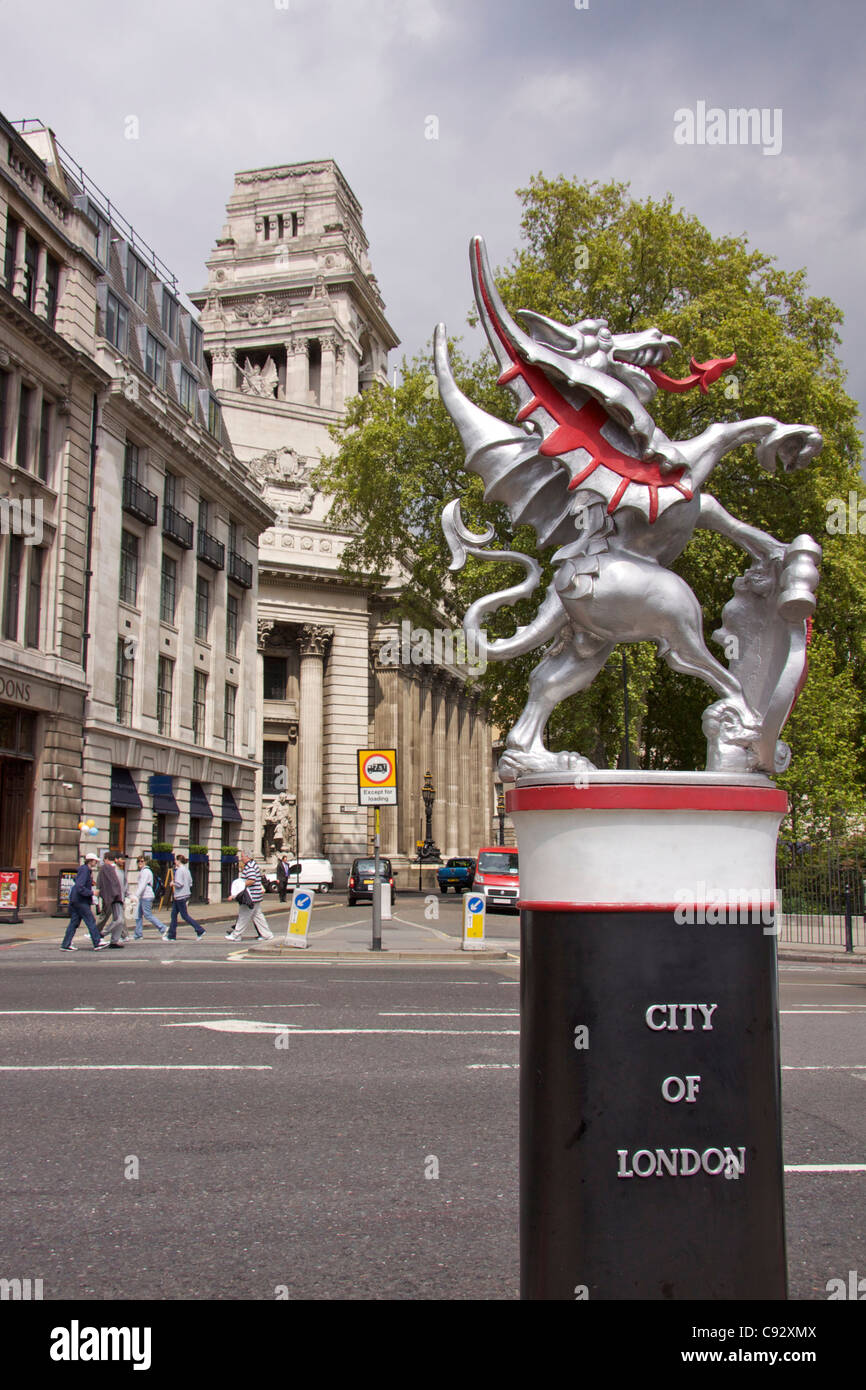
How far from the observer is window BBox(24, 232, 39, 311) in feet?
90.9

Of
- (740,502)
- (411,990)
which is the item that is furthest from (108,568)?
(411,990)

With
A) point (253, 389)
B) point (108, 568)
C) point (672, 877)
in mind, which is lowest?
point (672, 877)

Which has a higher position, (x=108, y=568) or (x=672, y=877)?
(x=108, y=568)

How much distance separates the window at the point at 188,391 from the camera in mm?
40781

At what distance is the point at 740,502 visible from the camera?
29172 millimetres

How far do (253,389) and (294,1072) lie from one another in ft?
239

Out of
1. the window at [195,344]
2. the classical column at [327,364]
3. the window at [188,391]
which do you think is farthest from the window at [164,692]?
the classical column at [327,364]

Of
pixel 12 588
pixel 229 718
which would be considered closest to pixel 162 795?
pixel 229 718

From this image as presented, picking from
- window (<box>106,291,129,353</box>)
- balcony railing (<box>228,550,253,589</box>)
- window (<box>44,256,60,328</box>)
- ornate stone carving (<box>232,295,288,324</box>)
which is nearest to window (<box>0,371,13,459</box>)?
window (<box>44,256,60,328</box>)

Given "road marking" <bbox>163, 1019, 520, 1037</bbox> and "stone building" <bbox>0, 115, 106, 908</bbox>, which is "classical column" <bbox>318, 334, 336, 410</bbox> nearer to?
"stone building" <bbox>0, 115, 106, 908</bbox>

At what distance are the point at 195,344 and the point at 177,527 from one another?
10.6 m

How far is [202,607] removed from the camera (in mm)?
40938

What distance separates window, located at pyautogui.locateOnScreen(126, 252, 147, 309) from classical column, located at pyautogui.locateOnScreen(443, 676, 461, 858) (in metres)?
41.8
